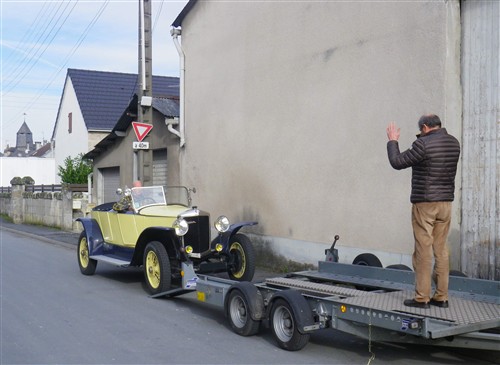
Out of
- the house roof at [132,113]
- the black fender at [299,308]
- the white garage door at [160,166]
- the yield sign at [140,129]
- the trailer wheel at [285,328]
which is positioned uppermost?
the house roof at [132,113]

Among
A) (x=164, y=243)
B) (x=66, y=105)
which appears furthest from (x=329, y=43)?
(x=66, y=105)

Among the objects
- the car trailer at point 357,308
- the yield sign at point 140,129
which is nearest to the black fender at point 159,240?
the car trailer at point 357,308

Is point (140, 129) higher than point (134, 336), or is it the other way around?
point (140, 129)

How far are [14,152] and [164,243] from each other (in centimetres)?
6693

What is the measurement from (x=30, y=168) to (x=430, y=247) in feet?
165

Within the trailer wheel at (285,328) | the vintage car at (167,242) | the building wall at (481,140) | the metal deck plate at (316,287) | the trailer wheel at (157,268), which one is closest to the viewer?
the trailer wheel at (285,328)

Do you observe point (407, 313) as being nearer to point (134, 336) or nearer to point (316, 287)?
point (316, 287)

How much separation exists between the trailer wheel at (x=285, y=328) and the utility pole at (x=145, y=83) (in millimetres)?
8719

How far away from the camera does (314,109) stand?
1174 centimetres

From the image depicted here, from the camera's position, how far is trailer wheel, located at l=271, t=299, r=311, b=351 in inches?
253

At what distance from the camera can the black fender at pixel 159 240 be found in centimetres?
981

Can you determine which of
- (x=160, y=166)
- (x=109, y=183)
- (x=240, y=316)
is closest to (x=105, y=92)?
(x=109, y=183)

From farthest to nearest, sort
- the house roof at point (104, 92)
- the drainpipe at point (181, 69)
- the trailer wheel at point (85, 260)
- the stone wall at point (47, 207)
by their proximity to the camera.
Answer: the house roof at point (104, 92) → the stone wall at point (47, 207) → the drainpipe at point (181, 69) → the trailer wheel at point (85, 260)

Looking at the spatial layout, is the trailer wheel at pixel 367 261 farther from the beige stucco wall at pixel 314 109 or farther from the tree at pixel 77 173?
the tree at pixel 77 173
